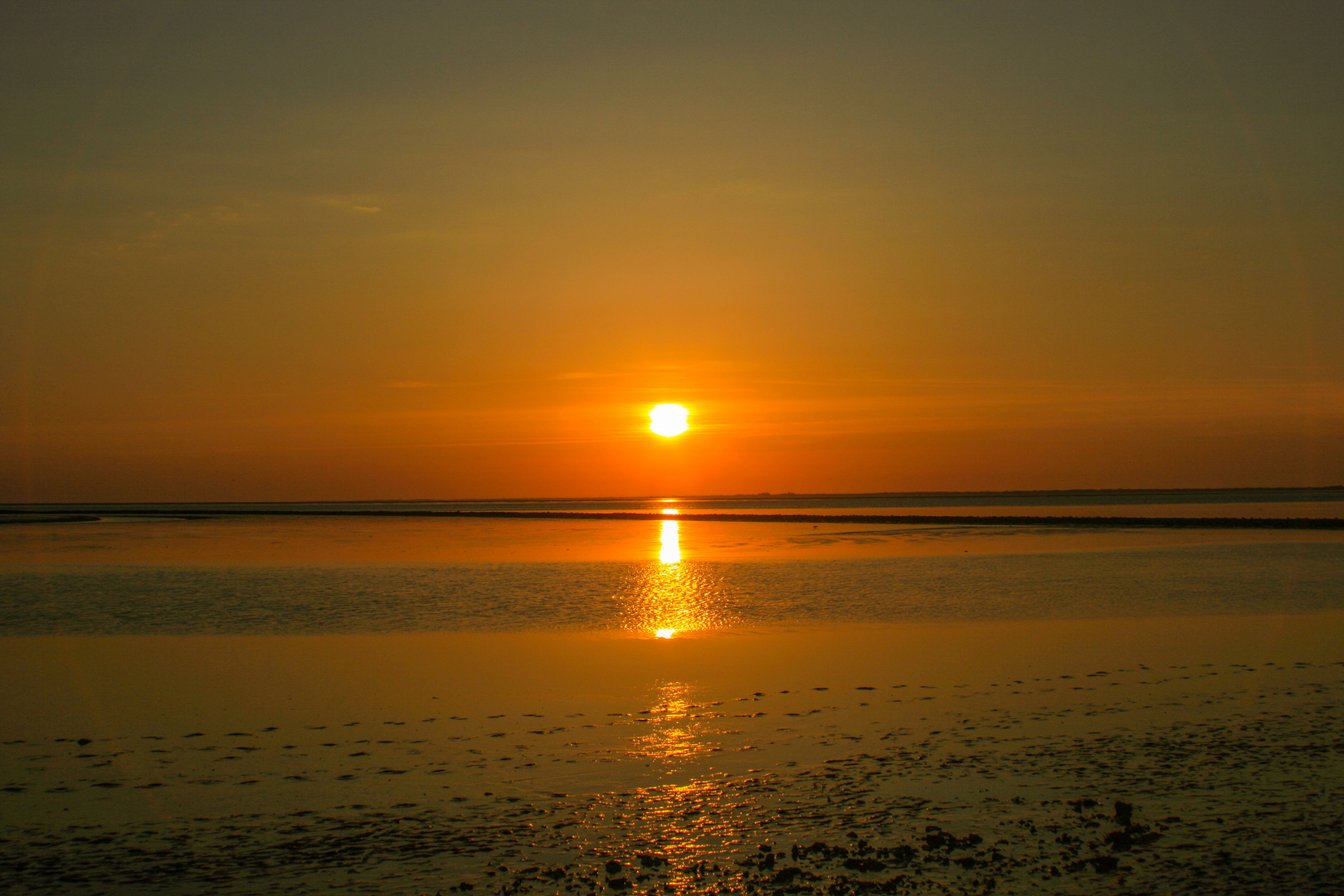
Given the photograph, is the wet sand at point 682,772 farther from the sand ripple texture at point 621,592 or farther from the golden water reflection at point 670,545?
the golden water reflection at point 670,545

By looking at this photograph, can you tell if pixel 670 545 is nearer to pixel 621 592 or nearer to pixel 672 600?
pixel 621 592

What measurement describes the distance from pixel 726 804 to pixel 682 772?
93cm

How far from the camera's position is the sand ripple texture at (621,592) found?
19609mm

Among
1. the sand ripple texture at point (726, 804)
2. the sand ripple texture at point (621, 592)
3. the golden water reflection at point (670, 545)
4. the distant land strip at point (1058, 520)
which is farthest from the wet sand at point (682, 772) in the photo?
the distant land strip at point (1058, 520)

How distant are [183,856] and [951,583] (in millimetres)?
21846

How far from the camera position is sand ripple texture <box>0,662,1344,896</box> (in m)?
6.60

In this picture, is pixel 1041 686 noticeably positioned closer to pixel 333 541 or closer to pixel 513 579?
pixel 513 579

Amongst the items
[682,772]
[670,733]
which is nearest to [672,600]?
[670,733]

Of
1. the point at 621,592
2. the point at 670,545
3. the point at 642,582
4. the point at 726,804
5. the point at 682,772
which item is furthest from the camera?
the point at 670,545

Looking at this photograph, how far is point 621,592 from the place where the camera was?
2503 cm

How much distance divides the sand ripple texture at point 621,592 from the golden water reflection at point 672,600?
15 cm

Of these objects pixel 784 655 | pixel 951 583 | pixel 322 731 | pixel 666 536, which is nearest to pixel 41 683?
pixel 322 731

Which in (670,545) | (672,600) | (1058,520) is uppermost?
(1058,520)

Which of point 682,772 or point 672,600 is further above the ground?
point 682,772
